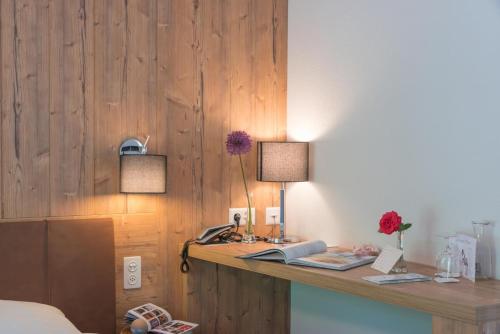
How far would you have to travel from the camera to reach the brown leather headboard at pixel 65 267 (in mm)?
2422

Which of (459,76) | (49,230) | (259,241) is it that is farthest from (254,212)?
(459,76)

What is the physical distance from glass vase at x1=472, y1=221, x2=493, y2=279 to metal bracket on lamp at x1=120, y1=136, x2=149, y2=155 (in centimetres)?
138

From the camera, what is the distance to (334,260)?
2.43 meters

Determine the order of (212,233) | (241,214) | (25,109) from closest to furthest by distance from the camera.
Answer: (25,109) < (212,233) < (241,214)

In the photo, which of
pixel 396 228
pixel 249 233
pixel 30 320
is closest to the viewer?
pixel 30 320

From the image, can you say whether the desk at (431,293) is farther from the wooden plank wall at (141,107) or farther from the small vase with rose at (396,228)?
the wooden plank wall at (141,107)

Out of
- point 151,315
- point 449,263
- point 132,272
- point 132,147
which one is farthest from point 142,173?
point 449,263

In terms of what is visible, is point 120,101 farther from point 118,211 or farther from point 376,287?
point 376,287

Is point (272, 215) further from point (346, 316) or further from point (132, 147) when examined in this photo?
point (132, 147)

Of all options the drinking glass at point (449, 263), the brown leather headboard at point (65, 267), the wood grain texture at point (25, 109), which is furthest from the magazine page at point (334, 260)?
the wood grain texture at point (25, 109)

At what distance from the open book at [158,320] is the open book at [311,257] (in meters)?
0.38

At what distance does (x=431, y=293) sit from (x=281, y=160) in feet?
3.77

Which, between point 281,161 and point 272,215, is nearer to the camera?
point 281,161

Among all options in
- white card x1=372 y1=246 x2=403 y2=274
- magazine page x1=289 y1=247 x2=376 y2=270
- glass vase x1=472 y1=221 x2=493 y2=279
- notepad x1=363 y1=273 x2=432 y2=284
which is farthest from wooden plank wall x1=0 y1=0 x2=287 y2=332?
glass vase x1=472 y1=221 x2=493 y2=279
